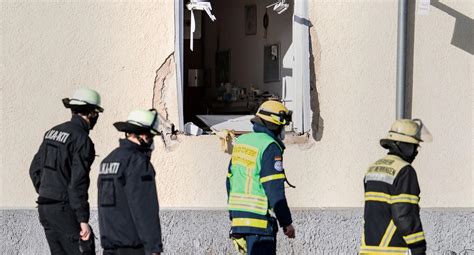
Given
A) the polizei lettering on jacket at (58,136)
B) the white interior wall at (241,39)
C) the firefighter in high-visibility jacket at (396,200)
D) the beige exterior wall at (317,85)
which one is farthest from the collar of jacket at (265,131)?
the white interior wall at (241,39)

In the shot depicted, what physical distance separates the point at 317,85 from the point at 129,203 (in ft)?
13.3

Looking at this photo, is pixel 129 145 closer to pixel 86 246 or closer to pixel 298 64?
pixel 86 246

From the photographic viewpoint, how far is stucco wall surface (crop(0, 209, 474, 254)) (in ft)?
33.8

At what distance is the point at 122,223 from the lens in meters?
7.06

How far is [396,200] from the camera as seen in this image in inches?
277

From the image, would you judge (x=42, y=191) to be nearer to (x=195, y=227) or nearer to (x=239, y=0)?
(x=195, y=227)

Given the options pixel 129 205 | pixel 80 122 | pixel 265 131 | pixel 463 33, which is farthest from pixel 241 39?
pixel 129 205

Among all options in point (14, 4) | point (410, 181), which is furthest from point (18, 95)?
point (410, 181)

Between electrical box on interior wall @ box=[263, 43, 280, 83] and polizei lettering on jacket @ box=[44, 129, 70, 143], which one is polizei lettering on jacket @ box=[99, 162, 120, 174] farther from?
electrical box on interior wall @ box=[263, 43, 280, 83]

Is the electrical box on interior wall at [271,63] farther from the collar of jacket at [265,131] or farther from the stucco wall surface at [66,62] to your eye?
the collar of jacket at [265,131]

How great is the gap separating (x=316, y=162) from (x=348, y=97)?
0.75 metres

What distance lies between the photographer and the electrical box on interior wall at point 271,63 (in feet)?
37.9

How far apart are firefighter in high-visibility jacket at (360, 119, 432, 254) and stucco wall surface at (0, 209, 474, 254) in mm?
3106

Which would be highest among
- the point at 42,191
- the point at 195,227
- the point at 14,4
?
the point at 14,4
